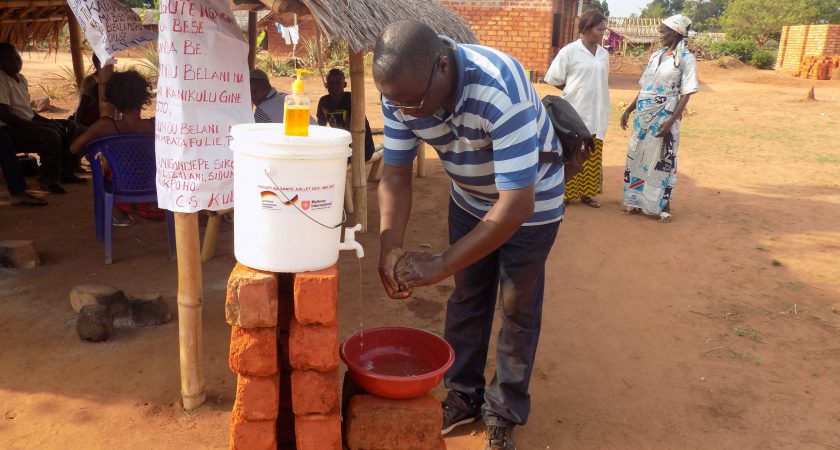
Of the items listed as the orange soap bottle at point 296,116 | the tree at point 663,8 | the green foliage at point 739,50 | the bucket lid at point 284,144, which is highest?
the tree at point 663,8

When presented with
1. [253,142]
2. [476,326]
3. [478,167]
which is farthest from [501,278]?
[253,142]

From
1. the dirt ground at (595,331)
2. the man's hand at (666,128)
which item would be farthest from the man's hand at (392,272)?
the man's hand at (666,128)

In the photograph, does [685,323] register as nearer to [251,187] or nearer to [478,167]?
[478,167]

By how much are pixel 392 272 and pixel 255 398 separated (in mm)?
635

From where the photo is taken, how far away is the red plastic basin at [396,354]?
7.49 ft

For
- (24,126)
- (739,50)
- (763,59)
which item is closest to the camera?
(24,126)

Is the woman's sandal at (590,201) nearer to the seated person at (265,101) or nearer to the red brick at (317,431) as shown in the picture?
the seated person at (265,101)

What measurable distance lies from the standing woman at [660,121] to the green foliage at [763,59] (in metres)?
22.1

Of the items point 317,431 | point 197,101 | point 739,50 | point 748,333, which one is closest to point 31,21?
point 197,101

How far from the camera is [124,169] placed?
4.48 metres

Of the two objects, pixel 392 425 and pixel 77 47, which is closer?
pixel 392 425

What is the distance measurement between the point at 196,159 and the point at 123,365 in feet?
4.26

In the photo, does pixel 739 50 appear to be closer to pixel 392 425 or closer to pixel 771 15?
pixel 771 15

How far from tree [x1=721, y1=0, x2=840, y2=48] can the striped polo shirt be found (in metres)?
34.3
